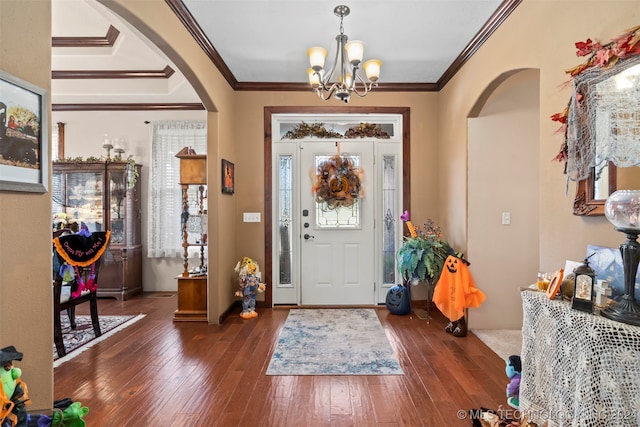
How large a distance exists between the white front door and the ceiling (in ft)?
3.01

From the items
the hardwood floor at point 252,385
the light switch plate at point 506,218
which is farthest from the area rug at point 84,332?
the light switch plate at point 506,218

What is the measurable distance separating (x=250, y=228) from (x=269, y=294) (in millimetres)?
895

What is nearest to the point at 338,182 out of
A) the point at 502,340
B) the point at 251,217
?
the point at 251,217

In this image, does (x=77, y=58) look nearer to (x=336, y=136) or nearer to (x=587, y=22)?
(x=336, y=136)

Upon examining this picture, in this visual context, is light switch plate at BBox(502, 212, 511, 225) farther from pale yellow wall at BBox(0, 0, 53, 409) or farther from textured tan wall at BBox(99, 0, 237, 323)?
pale yellow wall at BBox(0, 0, 53, 409)

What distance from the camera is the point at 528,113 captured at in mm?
3301

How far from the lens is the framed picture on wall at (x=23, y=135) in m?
1.19

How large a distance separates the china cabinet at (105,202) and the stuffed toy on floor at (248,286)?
1.95 m

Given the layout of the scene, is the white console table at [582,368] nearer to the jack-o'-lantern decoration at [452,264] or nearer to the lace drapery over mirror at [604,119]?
the lace drapery over mirror at [604,119]

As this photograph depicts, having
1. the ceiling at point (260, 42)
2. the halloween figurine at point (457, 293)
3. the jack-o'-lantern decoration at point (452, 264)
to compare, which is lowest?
the halloween figurine at point (457, 293)

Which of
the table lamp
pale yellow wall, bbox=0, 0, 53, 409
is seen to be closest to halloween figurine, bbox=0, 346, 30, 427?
pale yellow wall, bbox=0, 0, 53, 409

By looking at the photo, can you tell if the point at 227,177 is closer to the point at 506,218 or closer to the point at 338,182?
the point at 338,182

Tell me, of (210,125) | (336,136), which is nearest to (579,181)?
(336,136)

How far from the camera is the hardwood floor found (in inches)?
77.3
